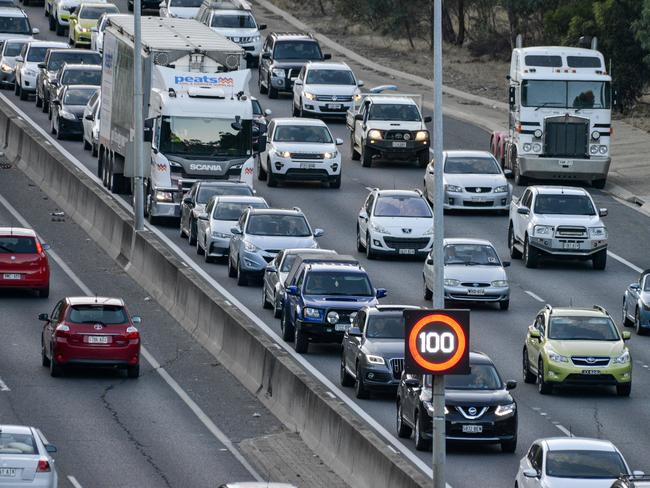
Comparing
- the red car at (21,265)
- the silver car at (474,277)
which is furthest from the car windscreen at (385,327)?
the red car at (21,265)

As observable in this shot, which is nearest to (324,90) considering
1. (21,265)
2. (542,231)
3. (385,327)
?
(542,231)

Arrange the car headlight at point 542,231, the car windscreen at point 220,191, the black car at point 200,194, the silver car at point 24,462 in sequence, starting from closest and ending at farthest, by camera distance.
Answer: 1. the silver car at point 24,462
2. the car headlight at point 542,231
3. the black car at point 200,194
4. the car windscreen at point 220,191

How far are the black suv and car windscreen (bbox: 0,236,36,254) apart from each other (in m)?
28.2

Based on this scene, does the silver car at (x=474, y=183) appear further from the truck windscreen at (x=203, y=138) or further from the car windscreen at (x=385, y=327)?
the car windscreen at (x=385, y=327)

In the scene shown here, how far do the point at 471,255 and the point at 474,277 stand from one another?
0.69 metres

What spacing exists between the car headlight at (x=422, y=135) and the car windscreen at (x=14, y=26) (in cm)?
2572

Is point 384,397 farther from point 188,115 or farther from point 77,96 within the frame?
point 77,96

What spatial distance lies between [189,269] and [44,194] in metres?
14.0

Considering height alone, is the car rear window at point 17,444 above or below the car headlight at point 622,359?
above

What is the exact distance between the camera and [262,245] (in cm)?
4409

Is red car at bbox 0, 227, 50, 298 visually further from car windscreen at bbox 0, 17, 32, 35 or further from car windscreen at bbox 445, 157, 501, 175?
car windscreen at bbox 0, 17, 32, 35

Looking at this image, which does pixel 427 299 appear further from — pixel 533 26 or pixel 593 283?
pixel 533 26

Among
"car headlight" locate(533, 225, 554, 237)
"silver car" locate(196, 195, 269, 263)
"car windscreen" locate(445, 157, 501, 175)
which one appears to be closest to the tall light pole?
"car headlight" locate(533, 225, 554, 237)

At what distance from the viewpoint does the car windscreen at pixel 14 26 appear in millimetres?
80438
